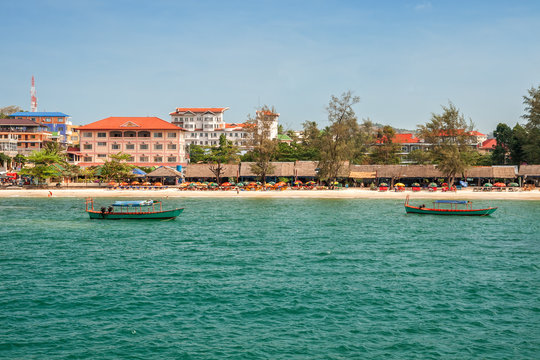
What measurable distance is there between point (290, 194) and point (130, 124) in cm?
3762

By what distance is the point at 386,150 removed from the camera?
97375 millimetres

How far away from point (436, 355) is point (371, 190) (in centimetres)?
5892

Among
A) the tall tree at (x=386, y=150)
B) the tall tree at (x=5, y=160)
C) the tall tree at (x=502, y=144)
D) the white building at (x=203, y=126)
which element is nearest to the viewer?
the tall tree at (x=502, y=144)

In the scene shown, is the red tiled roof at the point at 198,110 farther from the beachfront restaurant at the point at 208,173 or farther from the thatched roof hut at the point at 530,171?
the thatched roof hut at the point at 530,171

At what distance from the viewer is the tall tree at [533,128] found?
8062cm

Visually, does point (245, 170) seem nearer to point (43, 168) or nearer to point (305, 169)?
point (305, 169)

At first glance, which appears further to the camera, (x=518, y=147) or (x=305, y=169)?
(x=518, y=147)

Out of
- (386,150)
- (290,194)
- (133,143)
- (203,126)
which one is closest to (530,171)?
(386,150)

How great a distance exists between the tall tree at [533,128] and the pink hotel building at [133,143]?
58.2 meters

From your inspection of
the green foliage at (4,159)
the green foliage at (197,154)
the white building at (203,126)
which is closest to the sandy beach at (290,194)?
the green foliage at (4,159)

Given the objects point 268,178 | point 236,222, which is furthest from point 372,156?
point 236,222

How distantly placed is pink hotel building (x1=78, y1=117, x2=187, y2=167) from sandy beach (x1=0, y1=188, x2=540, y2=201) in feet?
64.1

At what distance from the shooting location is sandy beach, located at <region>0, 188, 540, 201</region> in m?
69.5

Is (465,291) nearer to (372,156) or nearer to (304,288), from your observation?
(304,288)
